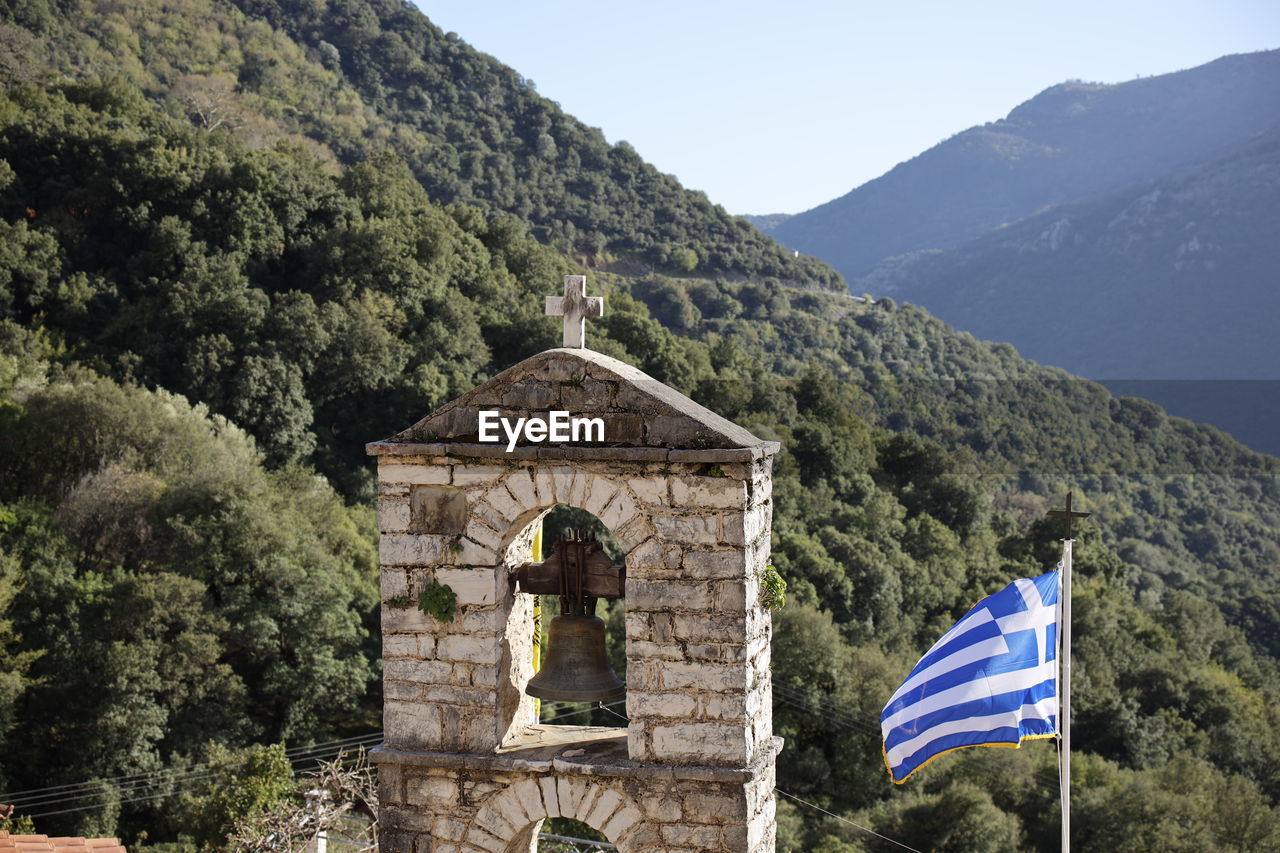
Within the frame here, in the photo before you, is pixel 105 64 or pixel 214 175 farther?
pixel 105 64

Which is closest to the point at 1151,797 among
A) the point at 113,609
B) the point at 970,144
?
the point at 113,609

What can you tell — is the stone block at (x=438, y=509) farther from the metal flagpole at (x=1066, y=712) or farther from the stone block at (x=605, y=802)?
the metal flagpole at (x=1066, y=712)

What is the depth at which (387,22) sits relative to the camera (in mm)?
76250

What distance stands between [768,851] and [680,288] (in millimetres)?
57546

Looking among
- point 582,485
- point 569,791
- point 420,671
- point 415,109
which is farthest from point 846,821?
point 415,109

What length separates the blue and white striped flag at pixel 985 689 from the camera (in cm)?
725

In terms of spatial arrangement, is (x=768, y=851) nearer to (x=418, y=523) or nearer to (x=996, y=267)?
(x=418, y=523)

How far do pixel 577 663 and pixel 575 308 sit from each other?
178 cm

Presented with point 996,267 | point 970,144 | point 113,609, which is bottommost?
point 113,609

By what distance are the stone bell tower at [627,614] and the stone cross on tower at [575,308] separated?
0.04ft

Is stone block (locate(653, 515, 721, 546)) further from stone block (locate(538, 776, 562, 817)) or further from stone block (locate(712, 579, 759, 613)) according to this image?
stone block (locate(538, 776, 562, 817))

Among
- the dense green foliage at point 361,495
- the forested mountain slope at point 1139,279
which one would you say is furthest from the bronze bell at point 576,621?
the forested mountain slope at point 1139,279

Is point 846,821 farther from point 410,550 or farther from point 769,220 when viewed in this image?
point 769,220

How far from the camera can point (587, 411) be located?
17.5 feet
